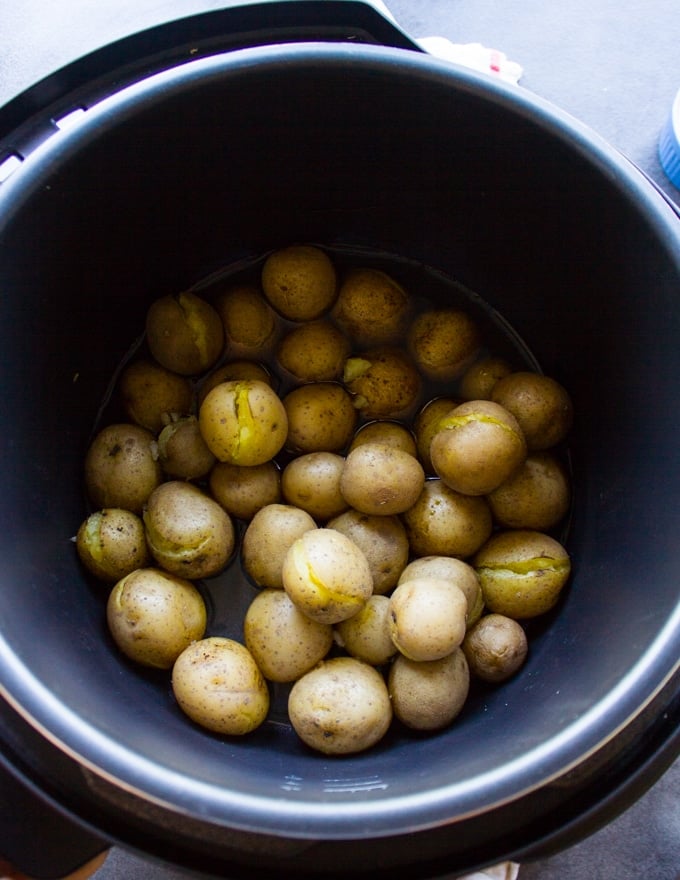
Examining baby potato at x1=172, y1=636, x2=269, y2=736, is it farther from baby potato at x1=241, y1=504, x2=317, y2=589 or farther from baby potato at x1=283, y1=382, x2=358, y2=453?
baby potato at x1=283, y1=382, x2=358, y2=453

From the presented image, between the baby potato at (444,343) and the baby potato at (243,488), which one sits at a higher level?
the baby potato at (444,343)

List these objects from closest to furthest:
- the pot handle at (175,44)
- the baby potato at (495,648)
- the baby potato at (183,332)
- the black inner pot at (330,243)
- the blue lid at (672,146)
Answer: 1. the black inner pot at (330,243)
2. the pot handle at (175,44)
3. the baby potato at (495,648)
4. the baby potato at (183,332)
5. the blue lid at (672,146)

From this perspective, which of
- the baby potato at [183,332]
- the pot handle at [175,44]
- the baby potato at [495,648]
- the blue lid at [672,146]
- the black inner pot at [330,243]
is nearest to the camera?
the black inner pot at [330,243]

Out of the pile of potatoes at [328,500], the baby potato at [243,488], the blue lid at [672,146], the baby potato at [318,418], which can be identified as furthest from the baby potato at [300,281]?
the blue lid at [672,146]

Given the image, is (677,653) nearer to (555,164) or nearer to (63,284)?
(555,164)

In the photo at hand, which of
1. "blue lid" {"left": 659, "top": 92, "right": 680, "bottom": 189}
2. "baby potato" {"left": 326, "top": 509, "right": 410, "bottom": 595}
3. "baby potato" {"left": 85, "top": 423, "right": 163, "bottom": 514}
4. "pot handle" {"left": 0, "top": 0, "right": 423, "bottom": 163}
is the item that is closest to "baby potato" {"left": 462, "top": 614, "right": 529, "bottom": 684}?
"baby potato" {"left": 326, "top": 509, "right": 410, "bottom": 595}

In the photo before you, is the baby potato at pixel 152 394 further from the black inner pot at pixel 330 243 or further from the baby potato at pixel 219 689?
the baby potato at pixel 219 689
